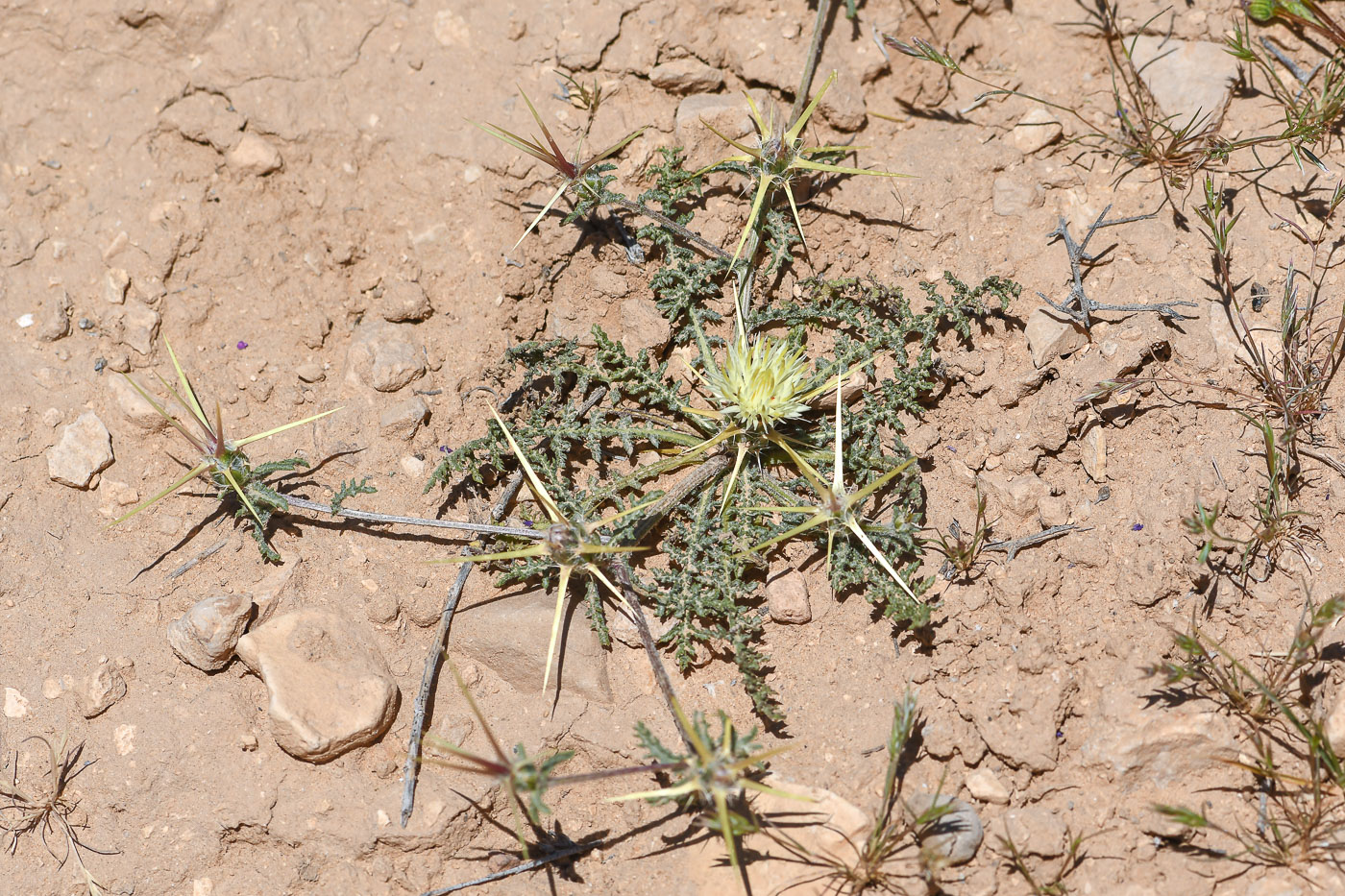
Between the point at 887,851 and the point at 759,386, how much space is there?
5.19 feet

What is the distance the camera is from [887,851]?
2.82 m

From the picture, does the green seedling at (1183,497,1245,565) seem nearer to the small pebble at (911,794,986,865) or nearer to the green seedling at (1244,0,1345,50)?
the small pebble at (911,794,986,865)

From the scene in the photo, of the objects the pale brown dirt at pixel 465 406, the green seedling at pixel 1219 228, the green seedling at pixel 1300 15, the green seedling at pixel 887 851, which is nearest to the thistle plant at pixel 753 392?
the pale brown dirt at pixel 465 406

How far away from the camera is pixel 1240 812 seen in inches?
111

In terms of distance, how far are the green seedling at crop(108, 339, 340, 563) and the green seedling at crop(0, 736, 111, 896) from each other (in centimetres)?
89

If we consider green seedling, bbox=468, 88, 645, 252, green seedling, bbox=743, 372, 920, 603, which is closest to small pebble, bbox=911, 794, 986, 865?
green seedling, bbox=743, 372, 920, 603

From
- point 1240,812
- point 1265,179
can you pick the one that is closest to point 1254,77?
point 1265,179

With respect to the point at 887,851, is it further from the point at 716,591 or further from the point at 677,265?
the point at 677,265

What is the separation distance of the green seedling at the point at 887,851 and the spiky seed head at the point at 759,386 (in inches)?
41.2

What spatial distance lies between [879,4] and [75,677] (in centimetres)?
409

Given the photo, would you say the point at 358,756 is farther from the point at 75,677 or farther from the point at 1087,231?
Result: the point at 1087,231

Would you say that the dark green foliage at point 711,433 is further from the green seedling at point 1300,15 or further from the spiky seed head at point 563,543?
the green seedling at point 1300,15

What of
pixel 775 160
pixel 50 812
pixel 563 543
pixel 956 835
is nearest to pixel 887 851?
pixel 956 835

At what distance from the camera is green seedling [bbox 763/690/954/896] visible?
2775mm
